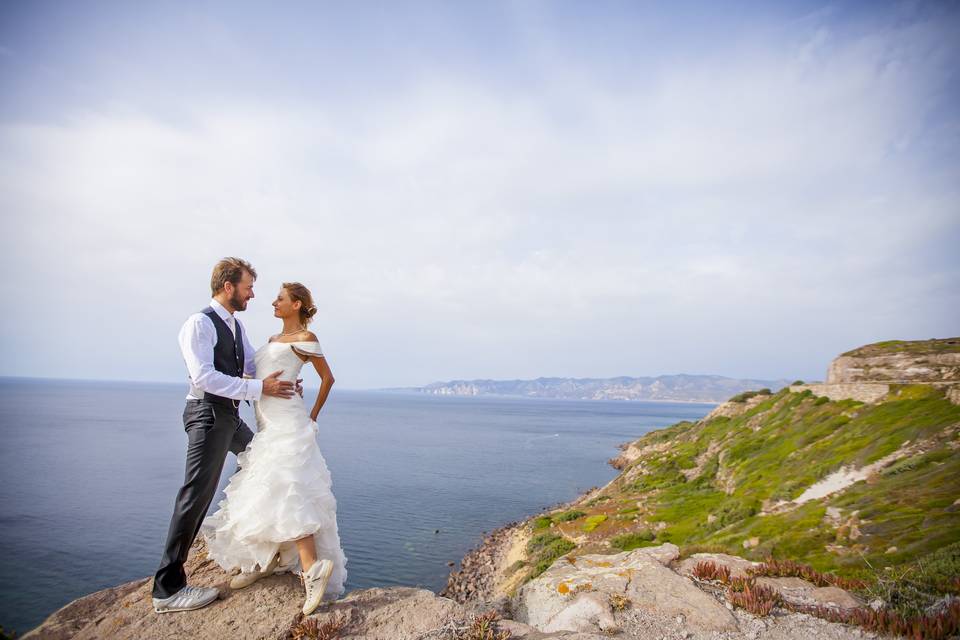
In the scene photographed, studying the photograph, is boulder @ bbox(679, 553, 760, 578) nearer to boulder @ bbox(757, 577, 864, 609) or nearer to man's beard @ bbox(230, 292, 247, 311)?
boulder @ bbox(757, 577, 864, 609)

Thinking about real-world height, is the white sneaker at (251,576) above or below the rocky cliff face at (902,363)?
below

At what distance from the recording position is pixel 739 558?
8.62m

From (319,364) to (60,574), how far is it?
1302 inches

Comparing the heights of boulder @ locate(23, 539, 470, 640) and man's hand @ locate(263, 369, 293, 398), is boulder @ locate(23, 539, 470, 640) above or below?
below

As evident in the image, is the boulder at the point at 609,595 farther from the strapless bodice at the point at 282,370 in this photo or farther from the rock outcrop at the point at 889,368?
the rock outcrop at the point at 889,368

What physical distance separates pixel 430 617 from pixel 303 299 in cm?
434

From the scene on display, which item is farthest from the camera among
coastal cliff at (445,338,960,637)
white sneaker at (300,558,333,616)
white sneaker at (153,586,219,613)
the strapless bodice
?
coastal cliff at (445,338,960,637)

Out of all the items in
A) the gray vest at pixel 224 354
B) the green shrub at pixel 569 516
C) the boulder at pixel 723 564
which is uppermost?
the gray vest at pixel 224 354

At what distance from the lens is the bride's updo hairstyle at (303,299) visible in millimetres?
6492

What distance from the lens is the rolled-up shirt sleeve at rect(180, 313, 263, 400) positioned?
5664 millimetres

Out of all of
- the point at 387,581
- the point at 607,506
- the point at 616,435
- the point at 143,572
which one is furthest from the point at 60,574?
the point at 616,435

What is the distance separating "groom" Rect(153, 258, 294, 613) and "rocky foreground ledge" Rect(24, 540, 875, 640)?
1.19 ft

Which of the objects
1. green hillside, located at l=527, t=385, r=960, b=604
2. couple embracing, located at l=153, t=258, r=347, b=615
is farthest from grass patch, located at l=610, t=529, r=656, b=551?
couple embracing, located at l=153, t=258, r=347, b=615

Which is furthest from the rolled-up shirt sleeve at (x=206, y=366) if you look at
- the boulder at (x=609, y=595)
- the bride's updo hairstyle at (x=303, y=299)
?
the boulder at (x=609, y=595)
